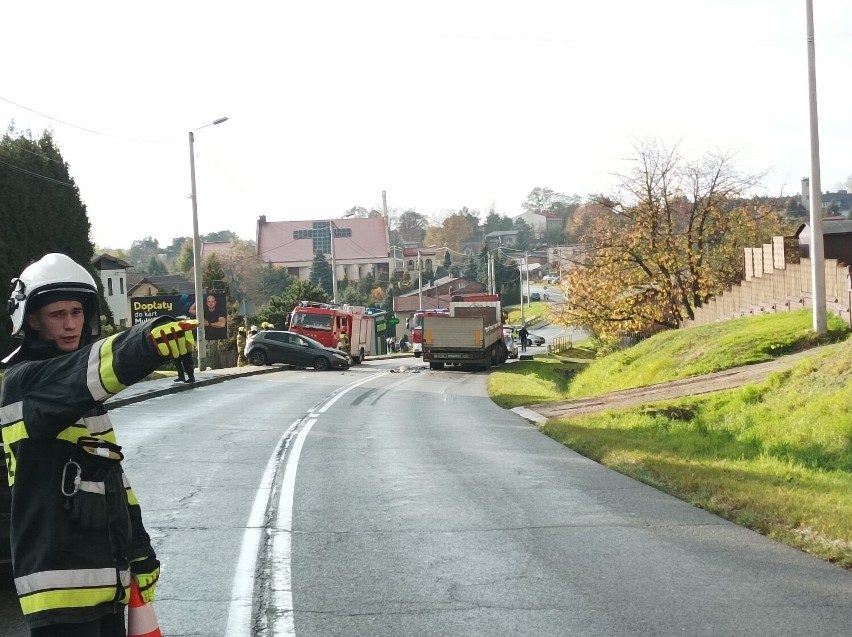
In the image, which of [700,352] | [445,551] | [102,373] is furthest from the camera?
[700,352]

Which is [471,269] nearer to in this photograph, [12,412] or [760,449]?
[760,449]

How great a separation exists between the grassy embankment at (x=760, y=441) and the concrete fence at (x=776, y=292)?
30.8 inches

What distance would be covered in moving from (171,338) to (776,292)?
97.1ft

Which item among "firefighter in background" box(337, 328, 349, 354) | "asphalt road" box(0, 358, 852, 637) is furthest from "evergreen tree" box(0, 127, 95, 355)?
"asphalt road" box(0, 358, 852, 637)

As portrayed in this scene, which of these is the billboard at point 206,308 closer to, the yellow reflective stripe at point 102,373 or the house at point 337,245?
the yellow reflective stripe at point 102,373

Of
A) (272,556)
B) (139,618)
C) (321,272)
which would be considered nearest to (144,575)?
(139,618)

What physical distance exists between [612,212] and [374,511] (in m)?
36.9

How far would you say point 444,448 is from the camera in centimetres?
1524

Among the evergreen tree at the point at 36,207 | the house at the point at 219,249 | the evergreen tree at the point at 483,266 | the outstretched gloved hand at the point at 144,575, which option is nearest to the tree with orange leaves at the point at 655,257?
the evergreen tree at the point at 36,207

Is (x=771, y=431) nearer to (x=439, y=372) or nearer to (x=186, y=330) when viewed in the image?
(x=186, y=330)

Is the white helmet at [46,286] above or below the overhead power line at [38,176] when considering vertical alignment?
below

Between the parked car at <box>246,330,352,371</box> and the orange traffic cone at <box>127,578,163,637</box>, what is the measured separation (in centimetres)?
3804

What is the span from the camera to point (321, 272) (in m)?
120

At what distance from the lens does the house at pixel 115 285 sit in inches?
2793
